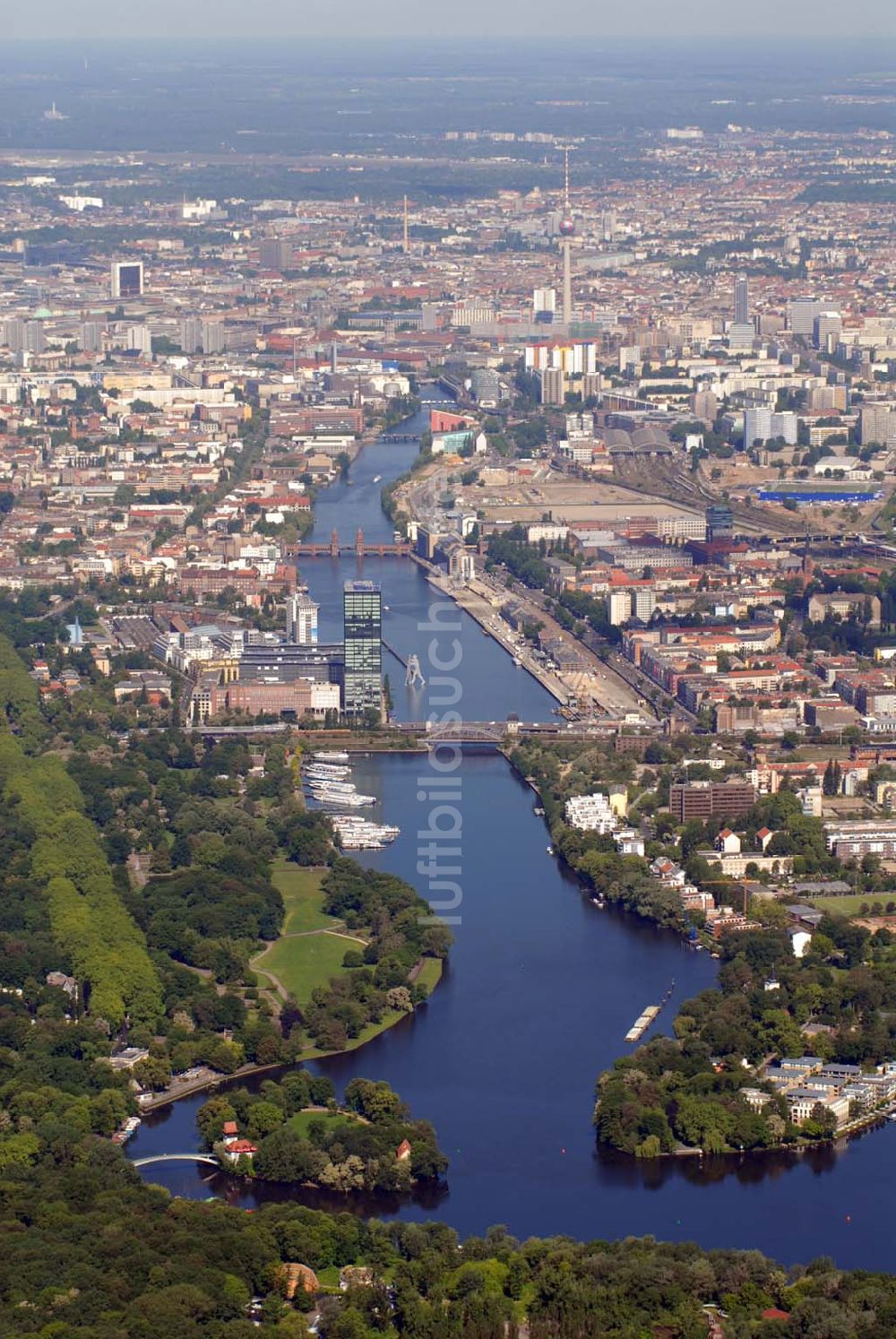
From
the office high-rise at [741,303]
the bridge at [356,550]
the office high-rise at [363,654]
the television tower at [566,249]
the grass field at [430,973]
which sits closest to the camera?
the grass field at [430,973]

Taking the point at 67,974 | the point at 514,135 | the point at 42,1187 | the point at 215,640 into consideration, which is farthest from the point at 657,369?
the point at 514,135

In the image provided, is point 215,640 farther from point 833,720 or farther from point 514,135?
point 514,135

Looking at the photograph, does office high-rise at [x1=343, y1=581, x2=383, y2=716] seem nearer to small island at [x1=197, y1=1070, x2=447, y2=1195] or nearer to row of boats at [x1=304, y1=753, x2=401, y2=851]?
row of boats at [x1=304, y1=753, x2=401, y2=851]

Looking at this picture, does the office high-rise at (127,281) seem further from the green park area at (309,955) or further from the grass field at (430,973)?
the grass field at (430,973)

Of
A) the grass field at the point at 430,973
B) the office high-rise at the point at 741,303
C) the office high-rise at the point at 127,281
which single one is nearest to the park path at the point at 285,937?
the grass field at the point at 430,973

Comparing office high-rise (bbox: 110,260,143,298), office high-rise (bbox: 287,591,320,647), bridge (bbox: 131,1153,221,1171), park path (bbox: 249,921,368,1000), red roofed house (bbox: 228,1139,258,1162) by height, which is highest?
red roofed house (bbox: 228,1139,258,1162)

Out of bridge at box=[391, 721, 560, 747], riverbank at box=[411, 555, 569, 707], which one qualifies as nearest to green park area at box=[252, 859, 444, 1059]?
bridge at box=[391, 721, 560, 747]

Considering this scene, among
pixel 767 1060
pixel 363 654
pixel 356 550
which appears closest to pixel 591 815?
pixel 363 654
